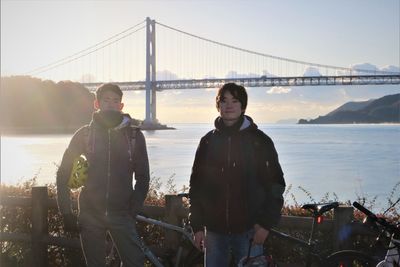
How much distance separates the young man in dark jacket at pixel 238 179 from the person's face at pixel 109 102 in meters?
Result: 0.78

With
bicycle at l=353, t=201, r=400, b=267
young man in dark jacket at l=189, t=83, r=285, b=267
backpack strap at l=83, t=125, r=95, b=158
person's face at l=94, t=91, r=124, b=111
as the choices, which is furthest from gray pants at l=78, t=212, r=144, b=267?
bicycle at l=353, t=201, r=400, b=267

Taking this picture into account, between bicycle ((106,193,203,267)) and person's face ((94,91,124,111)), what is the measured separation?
1.11 m

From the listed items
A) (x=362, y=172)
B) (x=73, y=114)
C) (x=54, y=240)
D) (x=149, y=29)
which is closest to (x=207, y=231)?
(x=54, y=240)

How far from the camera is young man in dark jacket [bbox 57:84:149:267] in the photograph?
146 inches

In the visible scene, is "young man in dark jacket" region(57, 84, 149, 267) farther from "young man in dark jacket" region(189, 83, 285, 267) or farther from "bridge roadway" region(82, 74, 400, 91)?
"bridge roadway" region(82, 74, 400, 91)

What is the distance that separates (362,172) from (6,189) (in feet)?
90.5

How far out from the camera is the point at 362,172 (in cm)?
3162

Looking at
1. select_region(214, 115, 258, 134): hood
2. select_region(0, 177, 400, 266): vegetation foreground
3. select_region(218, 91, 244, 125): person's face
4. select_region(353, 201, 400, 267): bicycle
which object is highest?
select_region(218, 91, 244, 125): person's face

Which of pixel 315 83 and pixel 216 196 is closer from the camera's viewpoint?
pixel 216 196

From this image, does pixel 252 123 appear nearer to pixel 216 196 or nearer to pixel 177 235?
pixel 216 196

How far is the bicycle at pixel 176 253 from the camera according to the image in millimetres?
4273

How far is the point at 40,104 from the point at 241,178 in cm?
7631

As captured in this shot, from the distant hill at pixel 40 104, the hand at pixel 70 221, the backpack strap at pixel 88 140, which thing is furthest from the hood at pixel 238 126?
the distant hill at pixel 40 104

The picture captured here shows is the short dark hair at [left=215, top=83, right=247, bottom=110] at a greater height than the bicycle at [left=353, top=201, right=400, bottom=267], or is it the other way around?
the short dark hair at [left=215, top=83, right=247, bottom=110]
